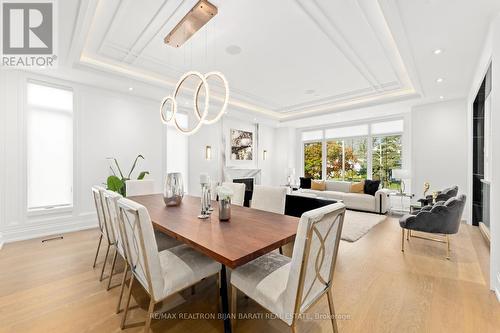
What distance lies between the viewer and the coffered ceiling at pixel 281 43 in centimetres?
230

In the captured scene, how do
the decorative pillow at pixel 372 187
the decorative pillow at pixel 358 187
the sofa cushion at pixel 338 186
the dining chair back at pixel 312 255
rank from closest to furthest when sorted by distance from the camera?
the dining chair back at pixel 312 255 → the decorative pillow at pixel 372 187 → the decorative pillow at pixel 358 187 → the sofa cushion at pixel 338 186

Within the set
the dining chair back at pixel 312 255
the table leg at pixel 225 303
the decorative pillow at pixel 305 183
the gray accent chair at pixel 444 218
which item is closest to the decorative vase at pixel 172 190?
the table leg at pixel 225 303

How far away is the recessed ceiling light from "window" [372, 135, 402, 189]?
5.47 meters

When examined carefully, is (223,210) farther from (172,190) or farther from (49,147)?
(49,147)

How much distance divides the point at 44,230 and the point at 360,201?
6598mm

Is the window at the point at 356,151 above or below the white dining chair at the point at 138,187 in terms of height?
above

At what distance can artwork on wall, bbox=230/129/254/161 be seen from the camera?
6.88m

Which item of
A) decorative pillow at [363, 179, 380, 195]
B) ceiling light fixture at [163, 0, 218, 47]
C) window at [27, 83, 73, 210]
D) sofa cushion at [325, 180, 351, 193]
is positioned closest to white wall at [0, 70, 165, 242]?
window at [27, 83, 73, 210]

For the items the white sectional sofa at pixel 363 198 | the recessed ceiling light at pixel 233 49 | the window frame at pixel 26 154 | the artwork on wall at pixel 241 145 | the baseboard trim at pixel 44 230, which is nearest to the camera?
the recessed ceiling light at pixel 233 49

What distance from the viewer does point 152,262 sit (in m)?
1.36

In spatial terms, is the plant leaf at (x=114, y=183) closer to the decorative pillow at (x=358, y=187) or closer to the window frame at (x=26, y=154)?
the window frame at (x=26, y=154)

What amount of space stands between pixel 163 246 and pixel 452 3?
369cm

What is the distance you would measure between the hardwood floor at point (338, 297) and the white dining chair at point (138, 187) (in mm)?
960

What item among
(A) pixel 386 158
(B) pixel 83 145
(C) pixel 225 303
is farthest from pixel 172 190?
(A) pixel 386 158
